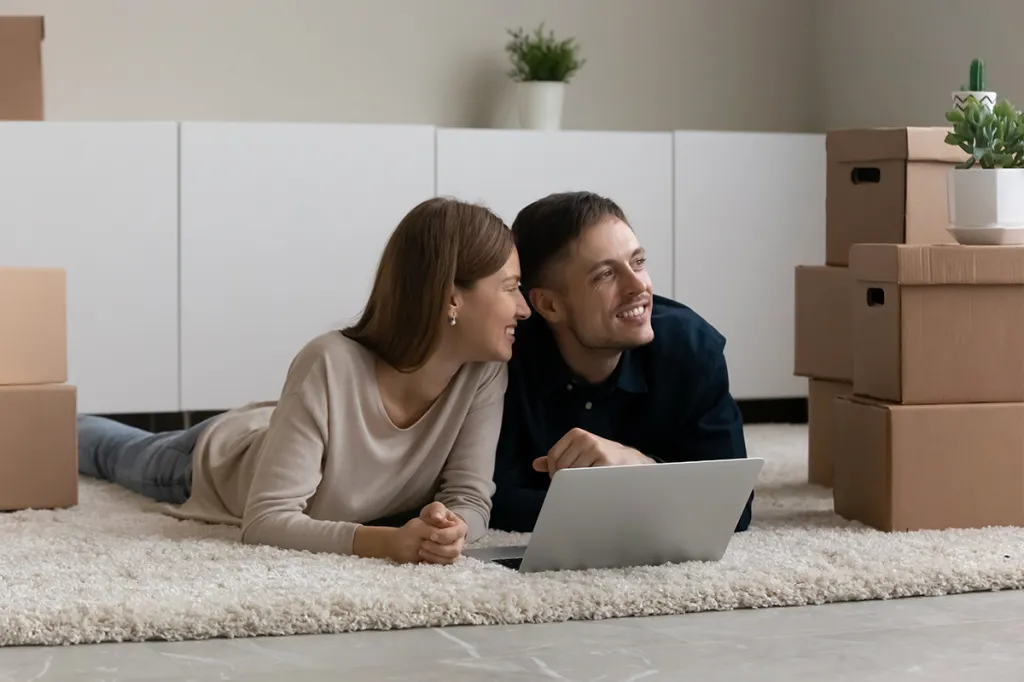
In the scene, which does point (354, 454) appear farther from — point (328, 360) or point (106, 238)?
point (106, 238)

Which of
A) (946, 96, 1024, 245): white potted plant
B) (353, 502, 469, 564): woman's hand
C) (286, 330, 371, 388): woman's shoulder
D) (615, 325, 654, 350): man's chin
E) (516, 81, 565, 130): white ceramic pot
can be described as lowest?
(353, 502, 469, 564): woman's hand

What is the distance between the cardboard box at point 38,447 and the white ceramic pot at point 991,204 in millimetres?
1592

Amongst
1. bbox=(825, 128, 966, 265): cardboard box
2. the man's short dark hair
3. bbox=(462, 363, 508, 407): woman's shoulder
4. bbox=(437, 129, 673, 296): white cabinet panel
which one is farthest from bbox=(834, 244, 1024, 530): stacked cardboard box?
bbox=(437, 129, 673, 296): white cabinet panel

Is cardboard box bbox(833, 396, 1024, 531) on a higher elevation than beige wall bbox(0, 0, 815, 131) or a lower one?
lower

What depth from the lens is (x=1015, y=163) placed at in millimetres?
2432

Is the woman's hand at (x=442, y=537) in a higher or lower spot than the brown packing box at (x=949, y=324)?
lower

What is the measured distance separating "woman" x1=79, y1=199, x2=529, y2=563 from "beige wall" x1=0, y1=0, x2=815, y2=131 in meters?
2.10

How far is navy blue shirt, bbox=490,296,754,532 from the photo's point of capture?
7.41ft

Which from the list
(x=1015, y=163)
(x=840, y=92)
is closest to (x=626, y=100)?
(x=840, y=92)

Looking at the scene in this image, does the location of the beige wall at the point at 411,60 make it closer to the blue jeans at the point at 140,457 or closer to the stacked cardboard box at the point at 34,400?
the blue jeans at the point at 140,457

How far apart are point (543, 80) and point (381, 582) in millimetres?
2474

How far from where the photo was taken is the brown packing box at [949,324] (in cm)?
235

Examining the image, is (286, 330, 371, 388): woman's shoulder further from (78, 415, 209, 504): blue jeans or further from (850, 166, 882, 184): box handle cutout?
(850, 166, 882, 184): box handle cutout

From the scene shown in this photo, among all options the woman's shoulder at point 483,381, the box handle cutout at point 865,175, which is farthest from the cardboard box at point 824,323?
the woman's shoulder at point 483,381
